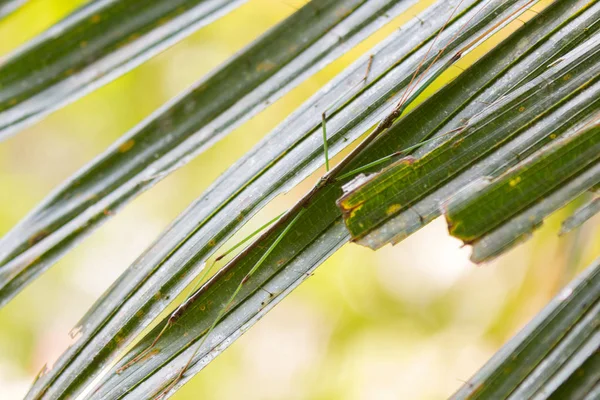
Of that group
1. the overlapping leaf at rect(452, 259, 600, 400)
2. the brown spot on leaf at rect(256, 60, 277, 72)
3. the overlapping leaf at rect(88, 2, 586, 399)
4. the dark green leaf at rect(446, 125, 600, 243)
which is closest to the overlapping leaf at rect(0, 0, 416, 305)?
the brown spot on leaf at rect(256, 60, 277, 72)

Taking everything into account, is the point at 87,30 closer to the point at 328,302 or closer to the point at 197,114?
the point at 197,114

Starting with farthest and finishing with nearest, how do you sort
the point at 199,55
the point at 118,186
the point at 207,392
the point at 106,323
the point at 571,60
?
the point at 199,55 < the point at 207,392 < the point at 118,186 < the point at 106,323 < the point at 571,60

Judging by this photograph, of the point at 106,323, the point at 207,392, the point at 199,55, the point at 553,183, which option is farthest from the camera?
the point at 199,55

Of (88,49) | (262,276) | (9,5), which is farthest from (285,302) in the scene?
(9,5)

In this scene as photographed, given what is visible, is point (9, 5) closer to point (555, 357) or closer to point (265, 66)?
point (265, 66)

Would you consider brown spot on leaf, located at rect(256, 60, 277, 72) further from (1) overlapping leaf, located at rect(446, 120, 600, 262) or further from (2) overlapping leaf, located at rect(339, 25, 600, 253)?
(1) overlapping leaf, located at rect(446, 120, 600, 262)

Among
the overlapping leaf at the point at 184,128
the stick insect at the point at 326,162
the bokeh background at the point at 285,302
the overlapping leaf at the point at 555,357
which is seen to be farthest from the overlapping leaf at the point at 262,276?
the bokeh background at the point at 285,302

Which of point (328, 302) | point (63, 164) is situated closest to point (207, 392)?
point (328, 302)
